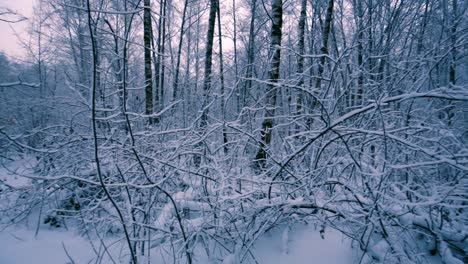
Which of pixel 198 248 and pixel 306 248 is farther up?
pixel 306 248

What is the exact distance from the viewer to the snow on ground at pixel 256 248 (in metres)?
2.25

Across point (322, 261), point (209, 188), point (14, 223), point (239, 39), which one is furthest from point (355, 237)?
point (239, 39)

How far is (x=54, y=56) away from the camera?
54.4ft

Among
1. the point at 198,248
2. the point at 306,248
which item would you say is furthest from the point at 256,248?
the point at 198,248

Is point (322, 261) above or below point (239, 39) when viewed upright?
below

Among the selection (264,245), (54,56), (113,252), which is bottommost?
(113,252)

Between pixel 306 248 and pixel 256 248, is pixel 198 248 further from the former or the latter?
pixel 306 248

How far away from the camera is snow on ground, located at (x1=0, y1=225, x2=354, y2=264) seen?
2254mm

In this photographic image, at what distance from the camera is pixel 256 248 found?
8.09 ft

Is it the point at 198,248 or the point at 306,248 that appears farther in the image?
the point at 198,248

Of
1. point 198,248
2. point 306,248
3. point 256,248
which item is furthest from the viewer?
point 198,248

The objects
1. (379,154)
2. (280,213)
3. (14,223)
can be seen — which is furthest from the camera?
(14,223)

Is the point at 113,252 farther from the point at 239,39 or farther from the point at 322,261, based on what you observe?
the point at 239,39

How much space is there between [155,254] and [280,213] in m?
1.44
